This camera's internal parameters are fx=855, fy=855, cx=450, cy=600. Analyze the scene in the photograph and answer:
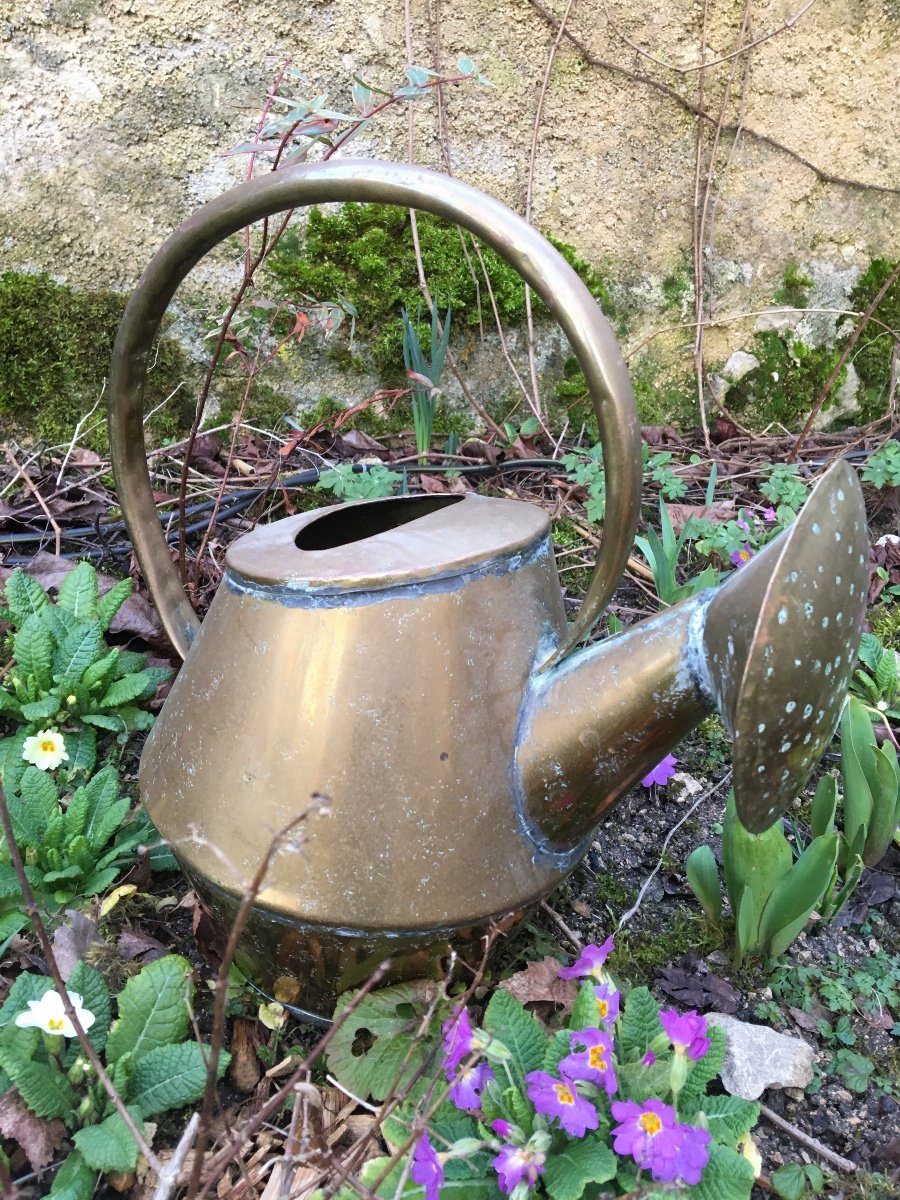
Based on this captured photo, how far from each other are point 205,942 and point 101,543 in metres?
0.99

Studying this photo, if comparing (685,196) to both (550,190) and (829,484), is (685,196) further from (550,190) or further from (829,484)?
(829,484)

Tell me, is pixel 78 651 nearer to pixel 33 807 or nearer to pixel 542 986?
pixel 33 807

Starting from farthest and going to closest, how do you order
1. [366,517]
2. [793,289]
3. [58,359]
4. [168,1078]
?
[793,289] < [58,359] < [366,517] < [168,1078]

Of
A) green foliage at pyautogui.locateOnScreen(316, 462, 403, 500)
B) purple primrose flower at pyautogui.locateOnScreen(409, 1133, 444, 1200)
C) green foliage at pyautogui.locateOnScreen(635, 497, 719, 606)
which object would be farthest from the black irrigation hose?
purple primrose flower at pyautogui.locateOnScreen(409, 1133, 444, 1200)

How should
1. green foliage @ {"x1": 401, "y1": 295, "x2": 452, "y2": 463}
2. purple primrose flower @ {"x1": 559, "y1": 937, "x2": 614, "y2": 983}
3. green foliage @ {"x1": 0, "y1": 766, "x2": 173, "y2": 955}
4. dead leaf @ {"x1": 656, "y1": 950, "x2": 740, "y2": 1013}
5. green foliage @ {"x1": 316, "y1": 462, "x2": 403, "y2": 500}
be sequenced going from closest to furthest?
purple primrose flower @ {"x1": 559, "y1": 937, "x2": 614, "y2": 983} → dead leaf @ {"x1": 656, "y1": 950, "x2": 740, "y2": 1013} → green foliage @ {"x1": 0, "y1": 766, "x2": 173, "y2": 955} → green foliage @ {"x1": 316, "y1": 462, "x2": 403, "y2": 500} → green foliage @ {"x1": 401, "y1": 295, "x2": 452, "y2": 463}

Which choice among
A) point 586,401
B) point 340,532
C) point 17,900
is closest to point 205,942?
point 17,900

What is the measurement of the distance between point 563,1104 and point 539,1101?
0.8 inches

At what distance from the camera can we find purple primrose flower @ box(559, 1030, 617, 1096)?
2.46ft

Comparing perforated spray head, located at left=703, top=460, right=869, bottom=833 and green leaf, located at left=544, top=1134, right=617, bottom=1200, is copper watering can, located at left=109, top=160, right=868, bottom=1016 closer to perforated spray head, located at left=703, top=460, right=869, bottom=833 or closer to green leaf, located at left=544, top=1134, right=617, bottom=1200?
perforated spray head, located at left=703, top=460, right=869, bottom=833

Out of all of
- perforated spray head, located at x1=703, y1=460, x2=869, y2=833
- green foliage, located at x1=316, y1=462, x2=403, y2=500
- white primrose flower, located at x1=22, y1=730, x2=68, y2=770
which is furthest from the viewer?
green foliage, located at x1=316, y1=462, x2=403, y2=500

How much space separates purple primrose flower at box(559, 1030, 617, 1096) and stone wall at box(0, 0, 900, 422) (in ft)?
5.92

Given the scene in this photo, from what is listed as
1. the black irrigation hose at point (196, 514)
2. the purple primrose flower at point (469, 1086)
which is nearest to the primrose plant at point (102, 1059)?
the purple primrose flower at point (469, 1086)

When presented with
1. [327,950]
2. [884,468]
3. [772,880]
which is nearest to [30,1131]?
[327,950]

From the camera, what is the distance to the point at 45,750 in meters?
1.29
